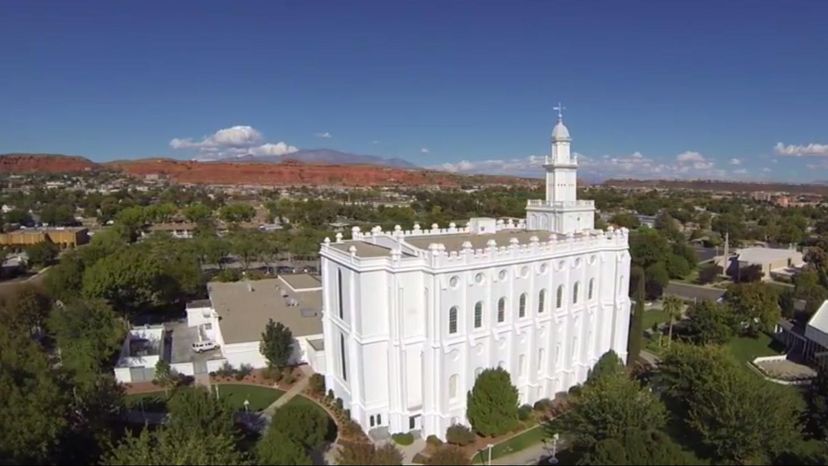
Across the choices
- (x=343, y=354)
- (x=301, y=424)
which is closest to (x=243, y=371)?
(x=343, y=354)

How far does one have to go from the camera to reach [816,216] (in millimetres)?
138750

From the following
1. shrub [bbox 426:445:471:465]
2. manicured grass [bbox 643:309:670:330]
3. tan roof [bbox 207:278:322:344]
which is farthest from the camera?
manicured grass [bbox 643:309:670:330]

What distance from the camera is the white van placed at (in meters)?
46.2

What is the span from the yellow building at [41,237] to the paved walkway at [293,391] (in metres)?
76.8

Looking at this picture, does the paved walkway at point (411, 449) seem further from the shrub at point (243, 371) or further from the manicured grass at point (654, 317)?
the manicured grass at point (654, 317)

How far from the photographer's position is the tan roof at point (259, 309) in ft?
146

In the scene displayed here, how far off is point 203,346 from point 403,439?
23874 millimetres

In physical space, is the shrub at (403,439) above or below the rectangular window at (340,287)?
below

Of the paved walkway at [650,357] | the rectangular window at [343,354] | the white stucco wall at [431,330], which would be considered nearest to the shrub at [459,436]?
the white stucco wall at [431,330]

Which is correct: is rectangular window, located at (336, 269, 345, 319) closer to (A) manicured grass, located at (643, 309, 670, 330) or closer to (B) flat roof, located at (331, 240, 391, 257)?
(B) flat roof, located at (331, 240, 391, 257)

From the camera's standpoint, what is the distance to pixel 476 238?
39594 millimetres

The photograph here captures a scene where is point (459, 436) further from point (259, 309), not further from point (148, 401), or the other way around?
point (259, 309)

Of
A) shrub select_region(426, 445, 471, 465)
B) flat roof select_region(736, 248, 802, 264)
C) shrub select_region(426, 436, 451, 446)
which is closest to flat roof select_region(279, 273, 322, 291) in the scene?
shrub select_region(426, 436, 451, 446)

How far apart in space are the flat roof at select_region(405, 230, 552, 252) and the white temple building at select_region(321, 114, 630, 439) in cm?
29
